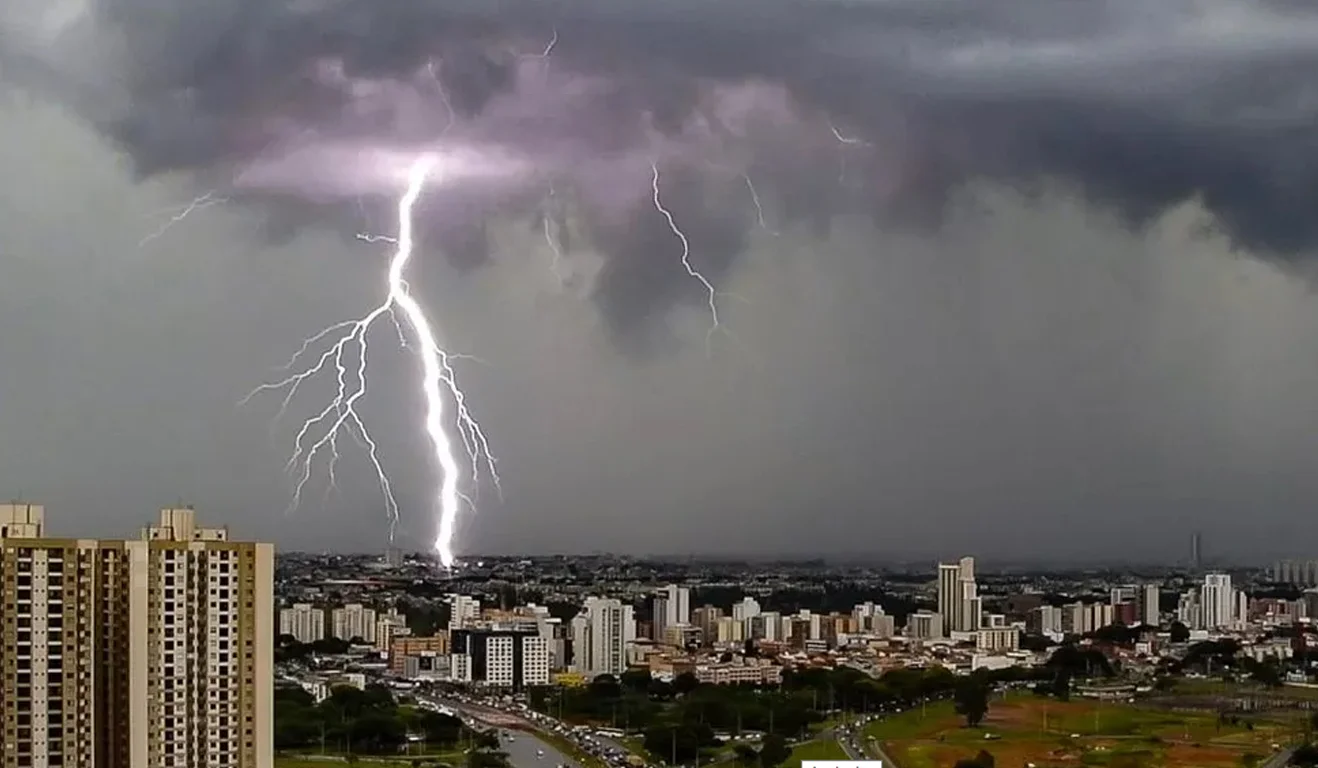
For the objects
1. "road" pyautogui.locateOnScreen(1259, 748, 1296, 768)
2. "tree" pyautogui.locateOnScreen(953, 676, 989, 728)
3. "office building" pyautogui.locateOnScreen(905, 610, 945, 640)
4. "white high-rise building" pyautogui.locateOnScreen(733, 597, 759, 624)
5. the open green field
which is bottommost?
"road" pyautogui.locateOnScreen(1259, 748, 1296, 768)

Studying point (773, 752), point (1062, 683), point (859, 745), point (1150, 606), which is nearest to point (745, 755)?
point (773, 752)

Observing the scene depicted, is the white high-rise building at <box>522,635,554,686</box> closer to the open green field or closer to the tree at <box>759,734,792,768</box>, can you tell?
the tree at <box>759,734,792,768</box>

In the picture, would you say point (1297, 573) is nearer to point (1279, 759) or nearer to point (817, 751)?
point (1279, 759)

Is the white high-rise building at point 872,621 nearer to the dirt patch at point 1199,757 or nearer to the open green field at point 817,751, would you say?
the open green field at point 817,751

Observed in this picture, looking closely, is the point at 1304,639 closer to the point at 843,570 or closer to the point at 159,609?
the point at 843,570

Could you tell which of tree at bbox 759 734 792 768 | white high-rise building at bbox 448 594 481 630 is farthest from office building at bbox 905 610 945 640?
white high-rise building at bbox 448 594 481 630

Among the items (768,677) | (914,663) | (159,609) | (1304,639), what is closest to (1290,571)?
(1304,639)
